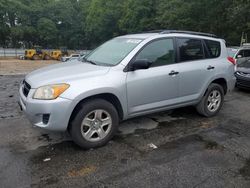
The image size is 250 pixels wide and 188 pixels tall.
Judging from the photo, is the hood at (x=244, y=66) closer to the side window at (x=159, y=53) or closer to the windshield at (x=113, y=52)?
the side window at (x=159, y=53)

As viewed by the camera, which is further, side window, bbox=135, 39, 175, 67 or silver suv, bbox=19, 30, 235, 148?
side window, bbox=135, 39, 175, 67

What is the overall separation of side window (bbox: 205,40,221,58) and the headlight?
3122 mm

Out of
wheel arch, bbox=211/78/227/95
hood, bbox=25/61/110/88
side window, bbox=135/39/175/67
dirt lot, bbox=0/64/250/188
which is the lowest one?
dirt lot, bbox=0/64/250/188

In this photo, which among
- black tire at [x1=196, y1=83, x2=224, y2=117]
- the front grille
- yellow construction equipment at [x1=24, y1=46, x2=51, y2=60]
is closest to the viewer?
the front grille

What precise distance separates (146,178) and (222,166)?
3.52ft

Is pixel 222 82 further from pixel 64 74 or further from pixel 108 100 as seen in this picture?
pixel 64 74

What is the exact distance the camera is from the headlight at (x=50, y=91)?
11.2 ft

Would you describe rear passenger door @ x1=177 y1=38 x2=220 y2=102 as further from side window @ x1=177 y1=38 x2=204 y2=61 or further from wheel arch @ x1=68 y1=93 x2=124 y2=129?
wheel arch @ x1=68 y1=93 x2=124 y2=129

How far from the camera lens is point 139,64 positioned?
388cm

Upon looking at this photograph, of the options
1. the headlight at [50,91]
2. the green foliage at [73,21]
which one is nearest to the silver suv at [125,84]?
the headlight at [50,91]

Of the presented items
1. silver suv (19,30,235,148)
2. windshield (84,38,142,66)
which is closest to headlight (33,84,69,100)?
silver suv (19,30,235,148)

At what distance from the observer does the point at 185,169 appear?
3.24 m

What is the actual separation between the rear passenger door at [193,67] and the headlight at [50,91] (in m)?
2.16

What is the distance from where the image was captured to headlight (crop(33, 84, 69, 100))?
3.41 m
